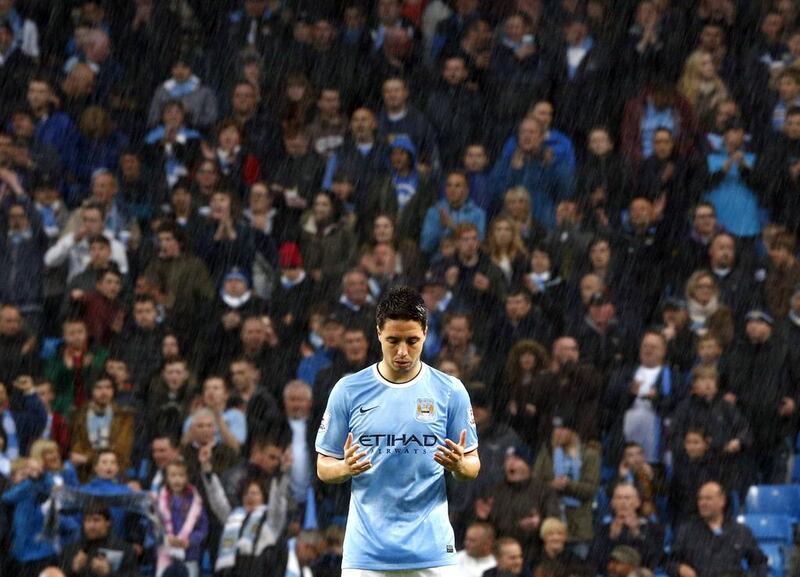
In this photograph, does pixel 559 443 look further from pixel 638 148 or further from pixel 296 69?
pixel 296 69

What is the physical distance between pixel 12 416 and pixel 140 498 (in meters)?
1.53

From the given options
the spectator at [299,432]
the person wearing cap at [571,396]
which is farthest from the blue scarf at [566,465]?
the spectator at [299,432]

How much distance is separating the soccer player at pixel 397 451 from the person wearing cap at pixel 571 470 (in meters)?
5.27

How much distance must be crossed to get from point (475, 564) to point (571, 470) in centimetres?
146

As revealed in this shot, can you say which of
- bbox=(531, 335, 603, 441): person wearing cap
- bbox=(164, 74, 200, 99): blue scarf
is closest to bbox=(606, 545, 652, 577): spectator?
bbox=(531, 335, 603, 441): person wearing cap

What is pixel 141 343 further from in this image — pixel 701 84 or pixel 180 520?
pixel 701 84

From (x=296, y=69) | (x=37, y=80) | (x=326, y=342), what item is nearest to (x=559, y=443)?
(x=326, y=342)

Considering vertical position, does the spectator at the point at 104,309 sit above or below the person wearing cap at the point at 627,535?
above

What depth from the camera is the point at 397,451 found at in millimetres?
8578

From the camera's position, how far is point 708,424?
14227 millimetres

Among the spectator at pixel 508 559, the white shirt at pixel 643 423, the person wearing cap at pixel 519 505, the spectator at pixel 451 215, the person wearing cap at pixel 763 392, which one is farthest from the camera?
the spectator at pixel 451 215

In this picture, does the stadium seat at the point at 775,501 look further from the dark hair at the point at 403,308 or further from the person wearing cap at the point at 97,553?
the dark hair at the point at 403,308

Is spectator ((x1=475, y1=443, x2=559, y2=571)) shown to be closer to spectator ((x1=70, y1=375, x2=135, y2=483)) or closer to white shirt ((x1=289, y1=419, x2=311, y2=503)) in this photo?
white shirt ((x1=289, y1=419, x2=311, y2=503))

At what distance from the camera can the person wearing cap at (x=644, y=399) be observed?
14.5 meters
